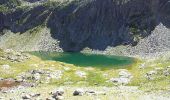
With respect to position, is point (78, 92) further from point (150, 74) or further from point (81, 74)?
point (81, 74)

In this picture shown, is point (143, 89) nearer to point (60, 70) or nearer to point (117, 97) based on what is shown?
point (117, 97)

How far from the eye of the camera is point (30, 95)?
59125mm

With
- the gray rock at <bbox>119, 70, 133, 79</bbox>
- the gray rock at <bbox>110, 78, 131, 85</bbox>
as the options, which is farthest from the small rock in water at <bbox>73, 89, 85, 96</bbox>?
the gray rock at <bbox>119, 70, 133, 79</bbox>

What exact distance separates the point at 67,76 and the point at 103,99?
3853 cm

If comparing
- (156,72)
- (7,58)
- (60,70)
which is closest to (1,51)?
(7,58)

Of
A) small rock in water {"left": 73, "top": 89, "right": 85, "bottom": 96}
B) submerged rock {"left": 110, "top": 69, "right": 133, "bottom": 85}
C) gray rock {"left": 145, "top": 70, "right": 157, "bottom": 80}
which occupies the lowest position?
submerged rock {"left": 110, "top": 69, "right": 133, "bottom": 85}

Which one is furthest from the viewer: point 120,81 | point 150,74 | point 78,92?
point 150,74

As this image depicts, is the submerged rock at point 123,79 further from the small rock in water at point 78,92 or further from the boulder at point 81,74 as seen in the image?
the small rock in water at point 78,92

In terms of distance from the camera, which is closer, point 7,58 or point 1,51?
point 7,58

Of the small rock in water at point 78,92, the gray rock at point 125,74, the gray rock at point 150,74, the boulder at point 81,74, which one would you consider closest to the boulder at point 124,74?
the gray rock at point 125,74

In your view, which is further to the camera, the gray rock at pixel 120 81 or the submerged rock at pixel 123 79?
the submerged rock at pixel 123 79

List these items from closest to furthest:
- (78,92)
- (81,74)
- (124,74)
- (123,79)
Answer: (78,92)
(123,79)
(124,74)
(81,74)

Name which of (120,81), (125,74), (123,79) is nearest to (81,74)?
(125,74)

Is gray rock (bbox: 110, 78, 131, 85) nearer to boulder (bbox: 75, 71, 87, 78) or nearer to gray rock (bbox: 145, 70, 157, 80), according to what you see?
gray rock (bbox: 145, 70, 157, 80)
